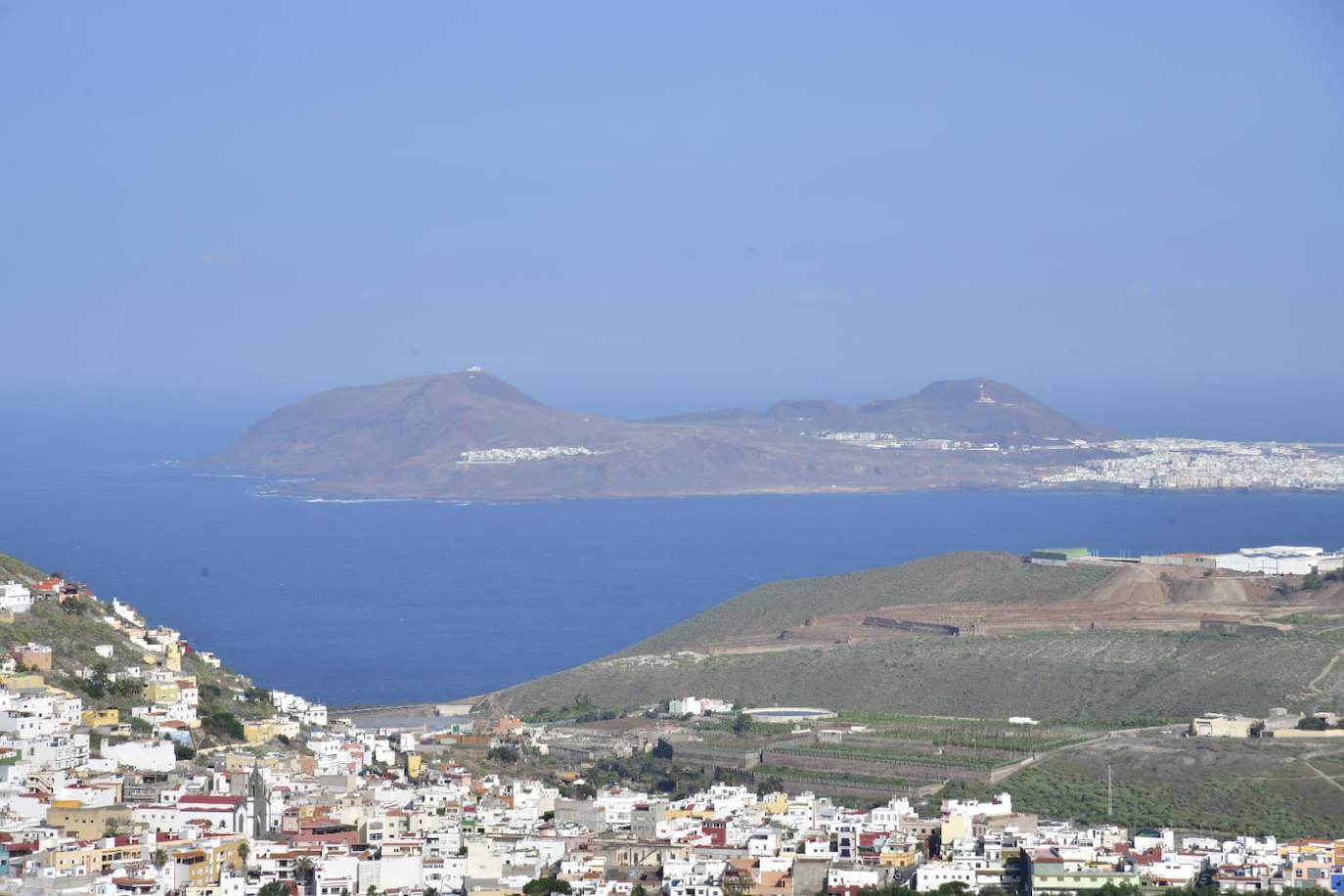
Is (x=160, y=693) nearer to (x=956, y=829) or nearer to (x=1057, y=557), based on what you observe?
(x=956, y=829)

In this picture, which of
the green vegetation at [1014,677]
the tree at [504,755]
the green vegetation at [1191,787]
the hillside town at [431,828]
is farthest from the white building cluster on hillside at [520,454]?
the hillside town at [431,828]

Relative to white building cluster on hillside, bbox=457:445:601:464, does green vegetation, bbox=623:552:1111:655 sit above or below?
below

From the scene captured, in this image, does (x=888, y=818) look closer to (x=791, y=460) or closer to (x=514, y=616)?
(x=514, y=616)

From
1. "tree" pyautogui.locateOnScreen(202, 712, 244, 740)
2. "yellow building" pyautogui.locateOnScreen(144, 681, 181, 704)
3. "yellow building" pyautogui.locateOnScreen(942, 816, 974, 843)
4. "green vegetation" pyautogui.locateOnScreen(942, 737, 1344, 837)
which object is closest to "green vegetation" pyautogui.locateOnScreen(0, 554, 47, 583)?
"yellow building" pyautogui.locateOnScreen(144, 681, 181, 704)

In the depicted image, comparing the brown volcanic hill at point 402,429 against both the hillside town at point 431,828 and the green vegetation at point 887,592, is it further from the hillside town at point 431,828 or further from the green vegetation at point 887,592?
the hillside town at point 431,828

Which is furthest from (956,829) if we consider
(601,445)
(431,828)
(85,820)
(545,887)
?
(601,445)

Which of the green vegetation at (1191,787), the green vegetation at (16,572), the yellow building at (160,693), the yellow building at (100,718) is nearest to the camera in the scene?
the yellow building at (100,718)

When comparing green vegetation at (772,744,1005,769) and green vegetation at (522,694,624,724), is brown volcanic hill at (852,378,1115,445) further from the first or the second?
green vegetation at (772,744,1005,769)
